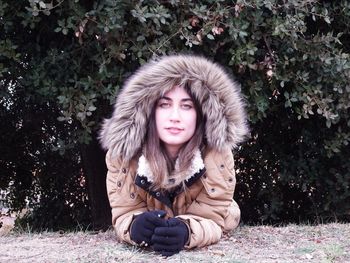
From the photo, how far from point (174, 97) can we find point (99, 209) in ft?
9.67

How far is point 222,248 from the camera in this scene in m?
3.64

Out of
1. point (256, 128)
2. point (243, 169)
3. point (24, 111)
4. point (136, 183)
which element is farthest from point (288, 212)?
point (136, 183)

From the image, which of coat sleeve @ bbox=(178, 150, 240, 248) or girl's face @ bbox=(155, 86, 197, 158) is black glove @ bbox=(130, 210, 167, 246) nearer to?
coat sleeve @ bbox=(178, 150, 240, 248)


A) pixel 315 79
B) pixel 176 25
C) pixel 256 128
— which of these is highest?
pixel 176 25

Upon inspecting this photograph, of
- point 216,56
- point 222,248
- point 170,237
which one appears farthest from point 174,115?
point 216,56

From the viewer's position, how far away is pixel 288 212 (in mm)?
6574

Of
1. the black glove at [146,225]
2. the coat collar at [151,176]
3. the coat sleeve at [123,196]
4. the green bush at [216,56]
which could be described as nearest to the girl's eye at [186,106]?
the coat collar at [151,176]

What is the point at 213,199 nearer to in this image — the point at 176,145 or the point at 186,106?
the point at 176,145

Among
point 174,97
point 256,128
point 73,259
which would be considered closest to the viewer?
point 73,259

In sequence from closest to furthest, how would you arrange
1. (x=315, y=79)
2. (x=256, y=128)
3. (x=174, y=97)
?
(x=174, y=97)
(x=315, y=79)
(x=256, y=128)

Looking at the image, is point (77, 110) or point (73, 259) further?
point (77, 110)

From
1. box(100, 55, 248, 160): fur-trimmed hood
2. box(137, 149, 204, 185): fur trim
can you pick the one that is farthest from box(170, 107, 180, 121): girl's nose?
box(137, 149, 204, 185): fur trim

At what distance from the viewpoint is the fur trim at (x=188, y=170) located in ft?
11.4

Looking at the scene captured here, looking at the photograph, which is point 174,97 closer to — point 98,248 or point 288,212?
point 98,248
